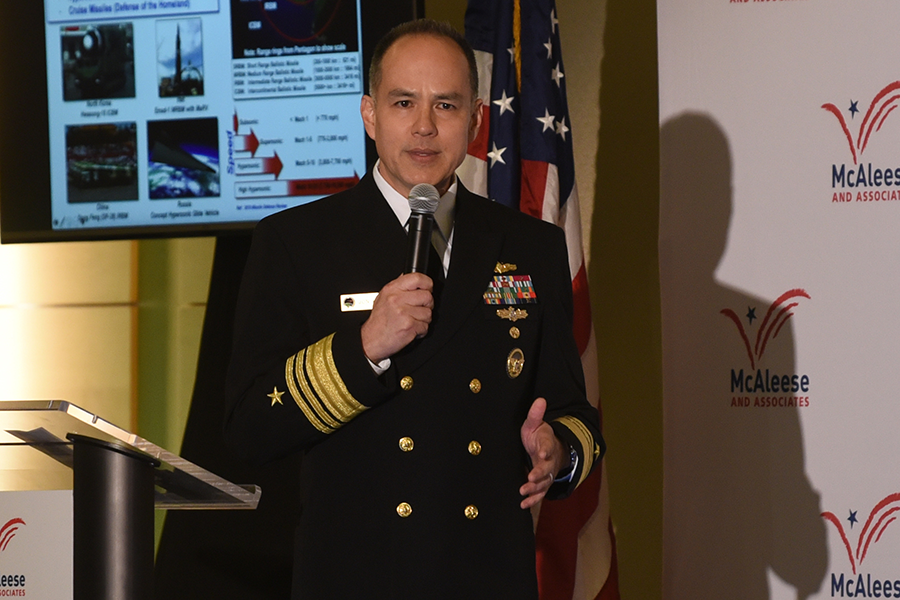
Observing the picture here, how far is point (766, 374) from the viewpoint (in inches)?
110

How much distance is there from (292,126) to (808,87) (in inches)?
62.9

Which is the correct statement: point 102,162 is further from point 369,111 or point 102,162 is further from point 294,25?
point 369,111

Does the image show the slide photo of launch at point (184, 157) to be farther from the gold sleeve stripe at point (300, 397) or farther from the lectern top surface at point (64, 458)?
the gold sleeve stripe at point (300, 397)

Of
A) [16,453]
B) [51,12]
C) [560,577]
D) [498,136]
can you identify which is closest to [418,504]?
[16,453]

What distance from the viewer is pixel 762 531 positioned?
2.78 m

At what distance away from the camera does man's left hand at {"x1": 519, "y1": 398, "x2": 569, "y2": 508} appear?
1.54 metres

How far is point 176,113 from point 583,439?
2121 millimetres

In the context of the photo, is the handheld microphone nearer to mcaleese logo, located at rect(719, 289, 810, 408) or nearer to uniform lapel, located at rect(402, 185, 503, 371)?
uniform lapel, located at rect(402, 185, 503, 371)

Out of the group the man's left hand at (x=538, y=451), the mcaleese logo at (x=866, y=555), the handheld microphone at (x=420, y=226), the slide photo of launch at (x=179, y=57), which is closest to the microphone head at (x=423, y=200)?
the handheld microphone at (x=420, y=226)

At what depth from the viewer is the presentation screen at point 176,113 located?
3160mm

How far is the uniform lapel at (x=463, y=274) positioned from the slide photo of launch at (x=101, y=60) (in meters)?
1.94

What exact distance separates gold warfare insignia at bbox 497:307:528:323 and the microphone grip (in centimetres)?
A: 26

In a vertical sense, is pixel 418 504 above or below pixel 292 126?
below

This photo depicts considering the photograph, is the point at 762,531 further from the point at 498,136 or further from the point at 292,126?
the point at 292,126
